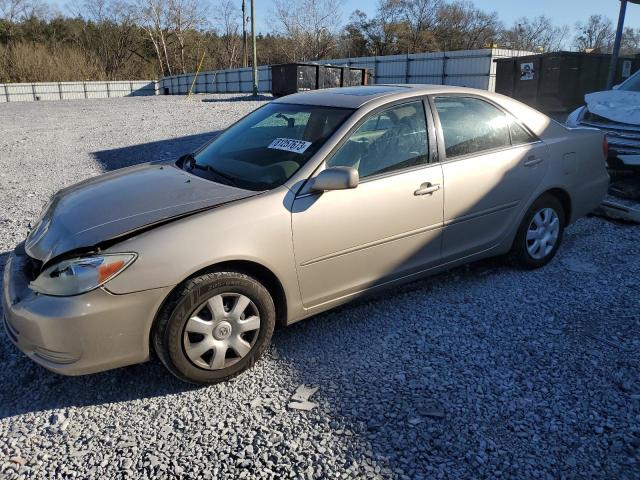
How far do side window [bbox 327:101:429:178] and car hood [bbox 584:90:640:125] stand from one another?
450 cm

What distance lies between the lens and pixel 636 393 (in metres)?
2.77

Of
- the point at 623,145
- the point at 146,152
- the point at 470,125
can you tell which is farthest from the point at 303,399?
the point at 146,152

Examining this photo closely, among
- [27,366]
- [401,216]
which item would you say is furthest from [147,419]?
[401,216]

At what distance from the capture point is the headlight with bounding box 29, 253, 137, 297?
8.20ft

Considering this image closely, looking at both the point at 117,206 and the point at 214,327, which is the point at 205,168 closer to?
the point at 117,206

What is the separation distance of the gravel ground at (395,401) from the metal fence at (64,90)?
38294 millimetres

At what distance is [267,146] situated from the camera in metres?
3.59

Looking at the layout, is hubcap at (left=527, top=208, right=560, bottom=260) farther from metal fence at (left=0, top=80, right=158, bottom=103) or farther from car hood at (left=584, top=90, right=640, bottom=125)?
metal fence at (left=0, top=80, right=158, bottom=103)

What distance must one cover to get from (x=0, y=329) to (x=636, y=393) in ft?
12.9

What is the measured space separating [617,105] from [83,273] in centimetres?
727

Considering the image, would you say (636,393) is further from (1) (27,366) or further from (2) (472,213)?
(1) (27,366)

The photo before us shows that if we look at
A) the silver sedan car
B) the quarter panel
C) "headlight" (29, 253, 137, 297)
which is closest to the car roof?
the silver sedan car

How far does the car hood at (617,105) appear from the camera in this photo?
6.69 metres

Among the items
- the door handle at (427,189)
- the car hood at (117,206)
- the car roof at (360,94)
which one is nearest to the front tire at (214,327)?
the car hood at (117,206)
